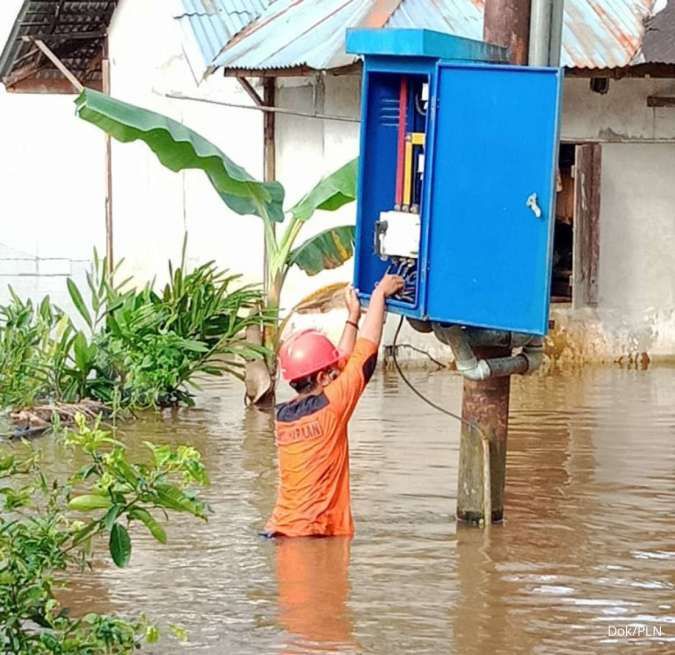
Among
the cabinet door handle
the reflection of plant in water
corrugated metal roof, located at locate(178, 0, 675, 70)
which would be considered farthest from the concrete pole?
corrugated metal roof, located at locate(178, 0, 675, 70)

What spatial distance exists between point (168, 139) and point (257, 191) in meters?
1.03

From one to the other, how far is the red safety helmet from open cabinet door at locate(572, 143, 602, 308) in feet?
24.9

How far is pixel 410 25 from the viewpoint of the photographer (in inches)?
555

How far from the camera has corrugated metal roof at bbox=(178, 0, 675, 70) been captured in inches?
533

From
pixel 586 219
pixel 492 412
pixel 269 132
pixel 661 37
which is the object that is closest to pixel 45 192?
pixel 269 132

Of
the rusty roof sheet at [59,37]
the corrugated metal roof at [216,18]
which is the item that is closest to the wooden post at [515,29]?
the corrugated metal roof at [216,18]

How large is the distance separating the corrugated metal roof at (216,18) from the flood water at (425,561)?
5.08m

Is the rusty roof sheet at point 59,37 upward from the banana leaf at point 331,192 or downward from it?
upward

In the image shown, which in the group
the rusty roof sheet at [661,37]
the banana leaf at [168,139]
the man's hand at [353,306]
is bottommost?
the man's hand at [353,306]

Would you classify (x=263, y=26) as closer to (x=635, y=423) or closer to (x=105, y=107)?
(x=105, y=107)

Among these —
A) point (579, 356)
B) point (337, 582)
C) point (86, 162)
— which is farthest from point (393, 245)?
point (86, 162)

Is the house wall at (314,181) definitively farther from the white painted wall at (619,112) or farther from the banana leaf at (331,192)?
the banana leaf at (331,192)

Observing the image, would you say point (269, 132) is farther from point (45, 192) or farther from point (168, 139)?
point (45, 192)

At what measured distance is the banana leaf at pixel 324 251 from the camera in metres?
12.9
